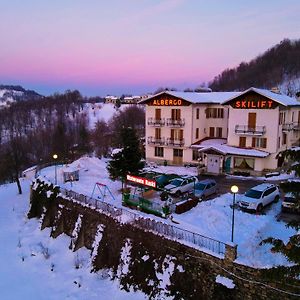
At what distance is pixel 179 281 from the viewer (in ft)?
55.3

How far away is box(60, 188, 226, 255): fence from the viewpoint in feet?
55.6

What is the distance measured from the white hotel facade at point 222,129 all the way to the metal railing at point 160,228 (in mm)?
15589

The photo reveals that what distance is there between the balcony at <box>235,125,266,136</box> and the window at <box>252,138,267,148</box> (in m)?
0.89

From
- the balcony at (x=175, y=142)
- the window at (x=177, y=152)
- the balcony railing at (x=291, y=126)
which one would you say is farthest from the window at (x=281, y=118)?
the window at (x=177, y=152)

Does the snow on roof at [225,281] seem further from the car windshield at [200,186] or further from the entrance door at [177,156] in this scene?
the entrance door at [177,156]

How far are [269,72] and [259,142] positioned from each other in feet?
419

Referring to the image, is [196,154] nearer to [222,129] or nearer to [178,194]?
[222,129]

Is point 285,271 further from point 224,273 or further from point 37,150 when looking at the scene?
point 37,150

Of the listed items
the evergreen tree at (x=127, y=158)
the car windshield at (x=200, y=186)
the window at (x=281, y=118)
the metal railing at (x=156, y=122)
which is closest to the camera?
the car windshield at (x=200, y=186)

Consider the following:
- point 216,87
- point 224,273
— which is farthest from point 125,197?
point 216,87

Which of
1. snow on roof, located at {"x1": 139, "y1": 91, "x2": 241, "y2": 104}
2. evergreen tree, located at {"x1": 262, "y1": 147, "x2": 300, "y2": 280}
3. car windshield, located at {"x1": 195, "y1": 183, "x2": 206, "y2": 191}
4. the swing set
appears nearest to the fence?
the swing set

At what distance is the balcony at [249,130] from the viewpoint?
34031 millimetres

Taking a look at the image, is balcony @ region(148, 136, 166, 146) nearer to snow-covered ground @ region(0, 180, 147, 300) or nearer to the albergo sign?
the albergo sign

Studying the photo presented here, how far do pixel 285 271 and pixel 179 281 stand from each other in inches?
301
